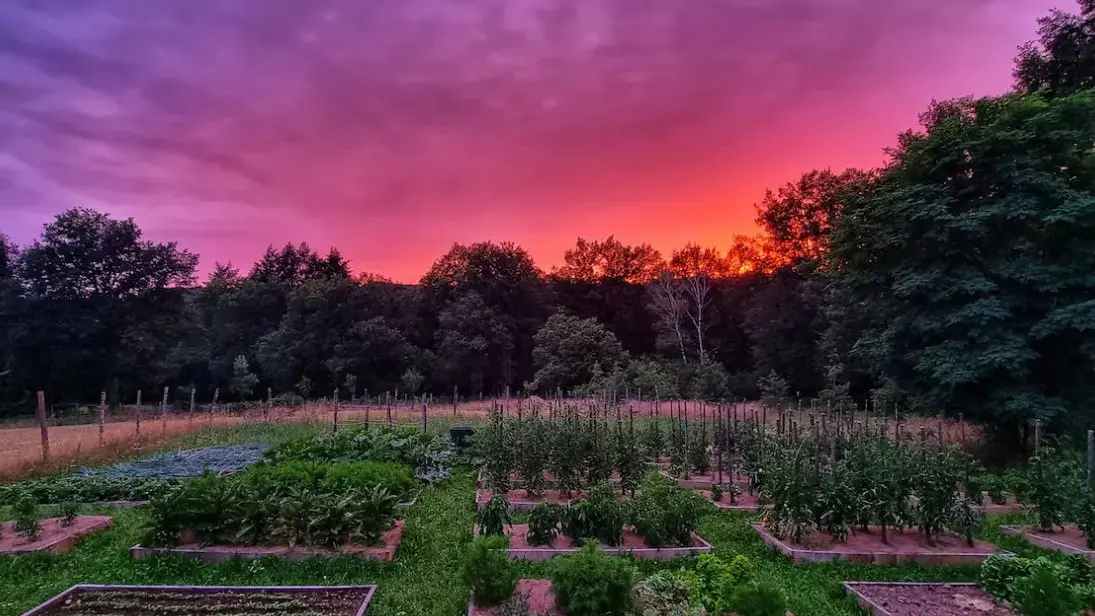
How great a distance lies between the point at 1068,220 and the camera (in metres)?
Result: 11.4

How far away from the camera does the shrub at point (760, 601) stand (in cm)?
419

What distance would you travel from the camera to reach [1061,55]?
50.9 ft

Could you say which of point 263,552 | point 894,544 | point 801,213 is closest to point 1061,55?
point 894,544

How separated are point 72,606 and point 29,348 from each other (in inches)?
1276

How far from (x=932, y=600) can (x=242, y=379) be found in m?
33.3

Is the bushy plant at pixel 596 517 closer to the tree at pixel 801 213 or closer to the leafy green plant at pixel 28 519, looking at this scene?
the leafy green plant at pixel 28 519

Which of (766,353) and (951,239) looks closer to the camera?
(951,239)

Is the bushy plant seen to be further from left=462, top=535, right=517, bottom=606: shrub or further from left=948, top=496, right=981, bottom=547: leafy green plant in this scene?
left=948, top=496, right=981, bottom=547: leafy green plant

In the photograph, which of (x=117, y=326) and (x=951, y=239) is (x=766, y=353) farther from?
(x=117, y=326)

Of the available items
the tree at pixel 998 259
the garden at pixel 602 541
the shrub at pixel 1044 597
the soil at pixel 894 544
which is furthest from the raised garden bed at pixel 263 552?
the tree at pixel 998 259

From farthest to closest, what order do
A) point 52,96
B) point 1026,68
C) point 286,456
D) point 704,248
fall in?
point 704,248 < point 1026,68 < point 52,96 < point 286,456

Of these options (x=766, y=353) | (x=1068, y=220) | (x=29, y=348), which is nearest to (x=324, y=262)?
(x=29, y=348)

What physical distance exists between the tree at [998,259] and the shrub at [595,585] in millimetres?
10159

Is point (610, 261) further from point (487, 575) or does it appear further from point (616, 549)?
point (487, 575)
